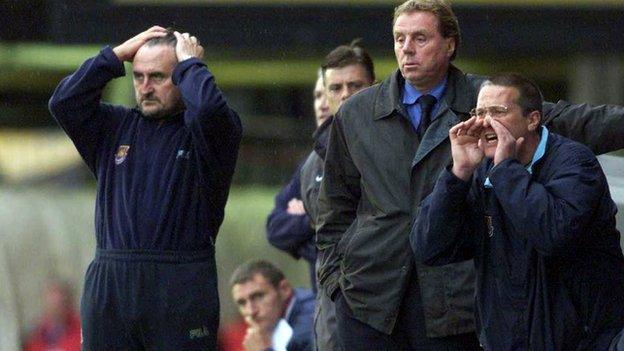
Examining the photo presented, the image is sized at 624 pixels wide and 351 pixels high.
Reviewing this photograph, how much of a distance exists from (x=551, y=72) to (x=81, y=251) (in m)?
8.66

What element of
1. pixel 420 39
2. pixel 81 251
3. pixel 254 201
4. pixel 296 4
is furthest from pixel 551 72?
pixel 420 39

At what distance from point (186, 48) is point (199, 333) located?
1197 mm

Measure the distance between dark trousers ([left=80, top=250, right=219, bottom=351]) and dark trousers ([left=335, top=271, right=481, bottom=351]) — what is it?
0.66 meters

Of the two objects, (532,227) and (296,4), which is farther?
(296,4)

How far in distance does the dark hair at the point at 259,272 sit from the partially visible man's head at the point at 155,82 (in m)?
2.65

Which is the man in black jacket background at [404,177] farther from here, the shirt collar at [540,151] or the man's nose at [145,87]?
the man's nose at [145,87]

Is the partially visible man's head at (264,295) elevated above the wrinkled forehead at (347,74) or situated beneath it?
situated beneath

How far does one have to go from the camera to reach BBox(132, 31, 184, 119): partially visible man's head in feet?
22.7

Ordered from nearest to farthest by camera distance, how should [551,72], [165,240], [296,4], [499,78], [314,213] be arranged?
[499,78], [165,240], [314,213], [296,4], [551,72]

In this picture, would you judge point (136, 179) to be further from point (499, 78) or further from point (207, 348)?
point (499, 78)

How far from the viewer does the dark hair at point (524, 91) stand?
619 centimetres

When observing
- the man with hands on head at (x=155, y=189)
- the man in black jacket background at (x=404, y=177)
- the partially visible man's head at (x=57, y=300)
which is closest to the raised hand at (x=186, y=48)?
the man with hands on head at (x=155, y=189)

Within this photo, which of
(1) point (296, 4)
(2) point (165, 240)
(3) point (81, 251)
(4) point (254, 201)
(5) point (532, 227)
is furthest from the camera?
(1) point (296, 4)

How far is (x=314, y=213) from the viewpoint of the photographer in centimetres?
835
